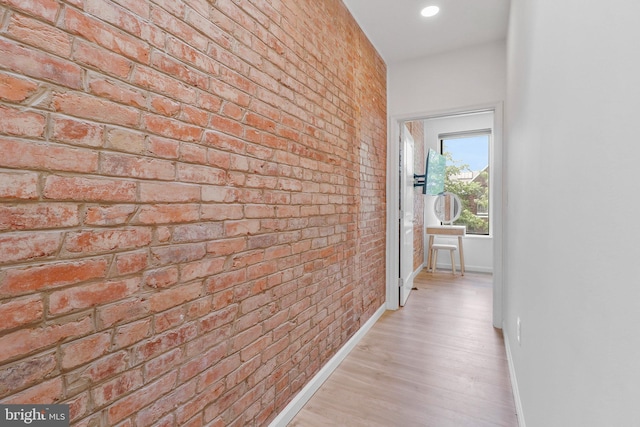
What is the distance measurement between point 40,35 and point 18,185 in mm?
377

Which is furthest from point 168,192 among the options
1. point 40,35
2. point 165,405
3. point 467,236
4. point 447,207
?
point 447,207

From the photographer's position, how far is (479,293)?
4066 mm

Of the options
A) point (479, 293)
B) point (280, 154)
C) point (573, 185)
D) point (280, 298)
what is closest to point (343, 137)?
point (280, 154)

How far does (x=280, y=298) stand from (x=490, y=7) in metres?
2.84

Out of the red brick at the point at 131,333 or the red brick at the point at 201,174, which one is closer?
the red brick at the point at 131,333

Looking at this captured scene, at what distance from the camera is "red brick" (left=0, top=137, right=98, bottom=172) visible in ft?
2.31

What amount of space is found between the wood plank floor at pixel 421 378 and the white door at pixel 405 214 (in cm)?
46

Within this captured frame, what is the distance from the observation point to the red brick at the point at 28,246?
70 centimetres

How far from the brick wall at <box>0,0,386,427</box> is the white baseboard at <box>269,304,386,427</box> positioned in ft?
0.26

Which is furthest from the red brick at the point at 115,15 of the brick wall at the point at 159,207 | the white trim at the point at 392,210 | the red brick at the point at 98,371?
the white trim at the point at 392,210

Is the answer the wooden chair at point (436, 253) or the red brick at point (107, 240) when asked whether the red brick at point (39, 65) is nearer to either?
the red brick at point (107, 240)

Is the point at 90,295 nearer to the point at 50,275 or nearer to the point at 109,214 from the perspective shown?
the point at 50,275

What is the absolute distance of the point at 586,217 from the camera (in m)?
0.69

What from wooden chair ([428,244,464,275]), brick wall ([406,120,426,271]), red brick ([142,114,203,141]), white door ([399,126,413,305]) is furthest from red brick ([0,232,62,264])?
wooden chair ([428,244,464,275])
